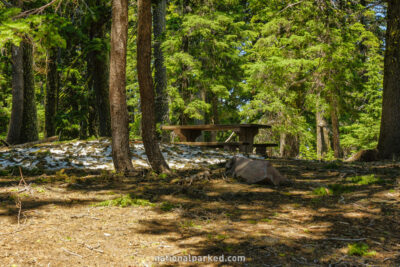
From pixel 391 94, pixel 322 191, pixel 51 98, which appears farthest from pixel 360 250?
pixel 51 98

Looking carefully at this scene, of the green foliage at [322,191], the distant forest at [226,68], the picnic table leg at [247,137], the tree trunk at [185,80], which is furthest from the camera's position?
the tree trunk at [185,80]

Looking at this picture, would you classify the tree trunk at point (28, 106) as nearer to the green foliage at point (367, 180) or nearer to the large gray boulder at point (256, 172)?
the large gray boulder at point (256, 172)

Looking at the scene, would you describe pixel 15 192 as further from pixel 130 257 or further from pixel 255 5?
pixel 255 5

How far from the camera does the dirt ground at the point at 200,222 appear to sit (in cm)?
283

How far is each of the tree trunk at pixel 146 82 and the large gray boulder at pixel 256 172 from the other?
1.44 m

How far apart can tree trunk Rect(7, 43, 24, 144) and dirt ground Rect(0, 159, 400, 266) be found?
5782mm

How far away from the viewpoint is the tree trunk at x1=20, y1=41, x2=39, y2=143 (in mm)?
11266

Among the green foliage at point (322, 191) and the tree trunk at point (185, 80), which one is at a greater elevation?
the tree trunk at point (185, 80)

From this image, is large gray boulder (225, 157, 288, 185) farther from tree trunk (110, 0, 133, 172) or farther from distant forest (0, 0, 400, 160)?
distant forest (0, 0, 400, 160)

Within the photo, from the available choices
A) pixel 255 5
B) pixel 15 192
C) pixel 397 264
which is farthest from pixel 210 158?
pixel 255 5

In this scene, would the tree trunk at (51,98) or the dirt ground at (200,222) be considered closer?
the dirt ground at (200,222)

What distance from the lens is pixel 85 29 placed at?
10797 mm

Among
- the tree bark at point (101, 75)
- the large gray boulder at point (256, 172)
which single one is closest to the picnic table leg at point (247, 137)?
the large gray boulder at point (256, 172)

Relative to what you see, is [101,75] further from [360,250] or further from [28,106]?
[360,250]
